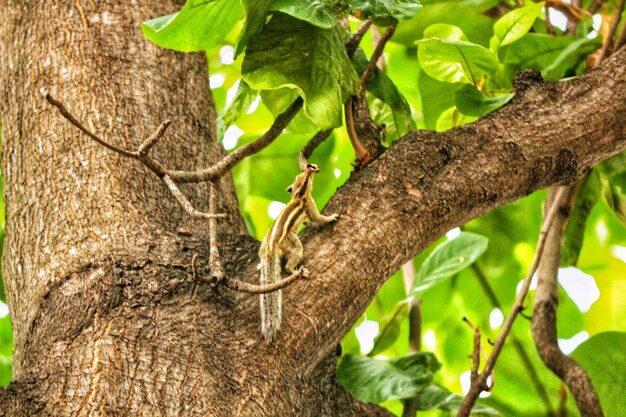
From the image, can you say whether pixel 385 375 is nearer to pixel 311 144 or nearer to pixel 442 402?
pixel 442 402

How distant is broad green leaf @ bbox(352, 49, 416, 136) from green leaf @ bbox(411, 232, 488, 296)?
46 centimetres

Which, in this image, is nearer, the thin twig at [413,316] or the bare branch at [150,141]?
the bare branch at [150,141]

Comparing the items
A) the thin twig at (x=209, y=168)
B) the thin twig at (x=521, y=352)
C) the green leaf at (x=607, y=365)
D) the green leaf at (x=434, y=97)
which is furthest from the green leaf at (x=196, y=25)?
the thin twig at (x=521, y=352)

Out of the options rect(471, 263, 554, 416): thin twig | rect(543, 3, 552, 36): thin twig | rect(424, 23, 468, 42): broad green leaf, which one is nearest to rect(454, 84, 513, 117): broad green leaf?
rect(424, 23, 468, 42): broad green leaf

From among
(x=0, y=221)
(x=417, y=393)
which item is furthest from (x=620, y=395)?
(x=0, y=221)

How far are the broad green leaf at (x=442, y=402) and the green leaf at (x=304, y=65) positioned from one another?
76 centimetres

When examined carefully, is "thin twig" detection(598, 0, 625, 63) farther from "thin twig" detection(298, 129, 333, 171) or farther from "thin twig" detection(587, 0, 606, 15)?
"thin twig" detection(298, 129, 333, 171)

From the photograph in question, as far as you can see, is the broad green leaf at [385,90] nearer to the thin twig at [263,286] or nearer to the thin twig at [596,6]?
the thin twig at [263,286]

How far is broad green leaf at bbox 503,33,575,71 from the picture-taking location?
1730 millimetres

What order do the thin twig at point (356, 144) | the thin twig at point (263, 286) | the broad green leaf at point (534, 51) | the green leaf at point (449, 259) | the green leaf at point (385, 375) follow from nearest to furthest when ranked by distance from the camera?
the thin twig at point (263, 286), the thin twig at point (356, 144), the green leaf at point (385, 375), the broad green leaf at point (534, 51), the green leaf at point (449, 259)

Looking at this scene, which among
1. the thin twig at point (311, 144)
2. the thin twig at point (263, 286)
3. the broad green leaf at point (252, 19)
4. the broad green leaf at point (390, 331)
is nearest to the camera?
the thin twig at point (263, 286)

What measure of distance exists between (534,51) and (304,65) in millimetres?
684

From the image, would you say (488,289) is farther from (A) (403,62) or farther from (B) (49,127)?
(B) (49,127)

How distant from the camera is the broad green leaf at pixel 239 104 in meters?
1.38
